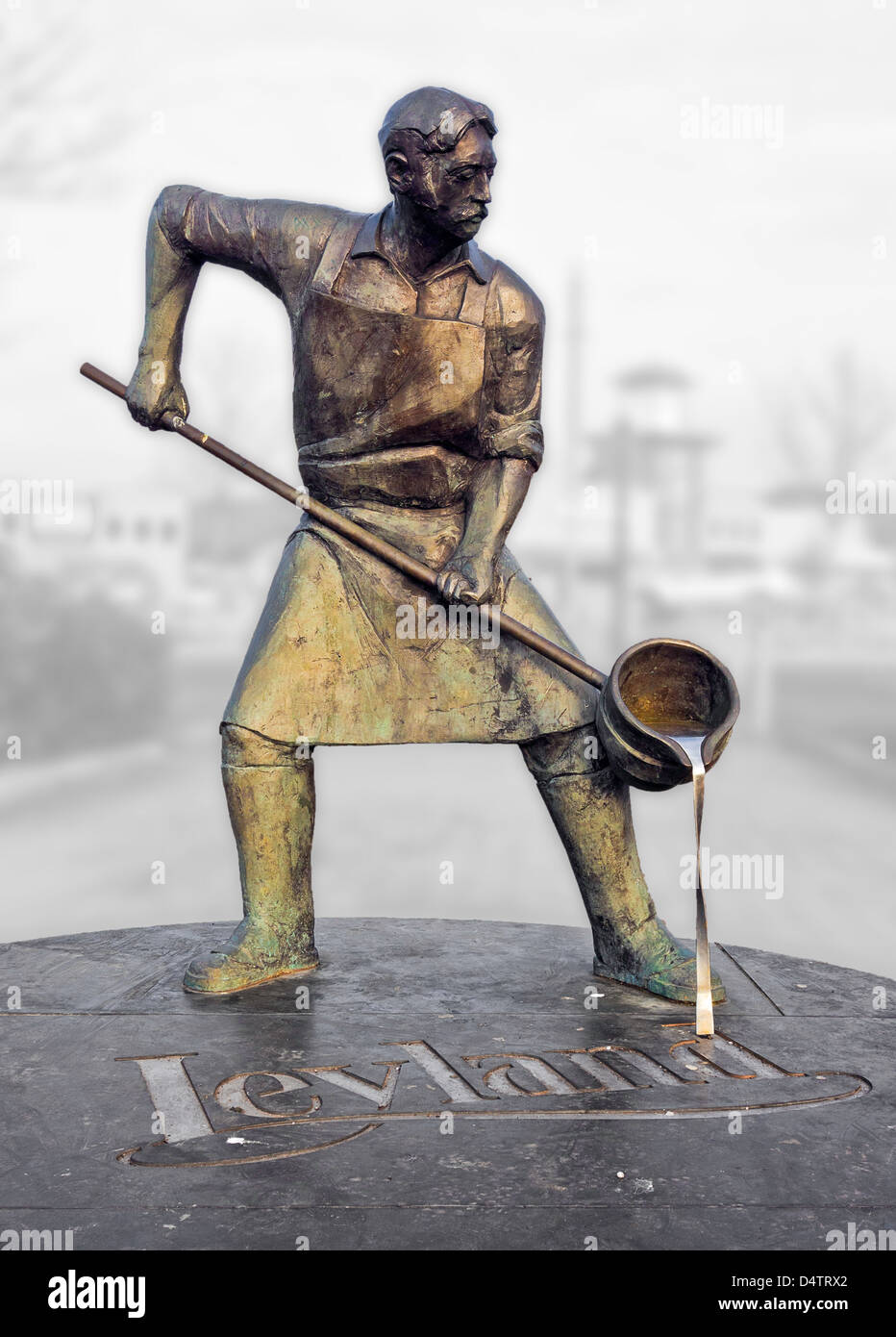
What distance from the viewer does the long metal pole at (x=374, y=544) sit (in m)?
4.26

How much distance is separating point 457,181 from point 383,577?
1.01 m

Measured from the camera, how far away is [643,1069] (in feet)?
12.3

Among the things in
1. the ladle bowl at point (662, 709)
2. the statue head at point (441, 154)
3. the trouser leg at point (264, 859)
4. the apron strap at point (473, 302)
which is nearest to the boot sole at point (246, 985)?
the trouser leg at point (264, 859)

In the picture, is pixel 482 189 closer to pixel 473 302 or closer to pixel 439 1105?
pixel 473 302

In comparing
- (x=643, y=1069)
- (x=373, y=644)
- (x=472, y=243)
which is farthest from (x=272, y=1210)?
(x=472, y=243)

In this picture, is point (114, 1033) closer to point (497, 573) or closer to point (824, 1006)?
point (497, 573)

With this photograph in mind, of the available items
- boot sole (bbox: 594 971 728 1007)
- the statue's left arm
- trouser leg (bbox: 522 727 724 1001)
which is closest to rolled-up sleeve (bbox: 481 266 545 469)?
the statue's left arm

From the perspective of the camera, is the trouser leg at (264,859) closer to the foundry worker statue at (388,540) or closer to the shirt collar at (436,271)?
the foundry worker statue at (388,540)

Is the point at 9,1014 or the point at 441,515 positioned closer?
the point at 9,1014

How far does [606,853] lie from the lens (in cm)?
441

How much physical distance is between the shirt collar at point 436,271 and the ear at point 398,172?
180mm

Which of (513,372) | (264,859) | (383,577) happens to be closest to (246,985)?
(264,859)
